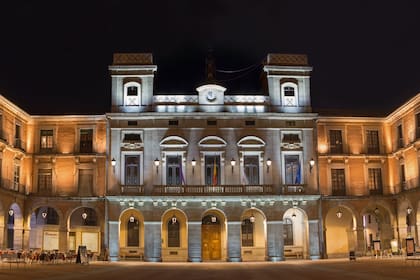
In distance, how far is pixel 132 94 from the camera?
50.2 m

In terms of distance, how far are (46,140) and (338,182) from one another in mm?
24678

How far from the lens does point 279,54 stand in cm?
5138

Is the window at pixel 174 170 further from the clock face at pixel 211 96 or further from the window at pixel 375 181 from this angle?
the window at pixel 375 181

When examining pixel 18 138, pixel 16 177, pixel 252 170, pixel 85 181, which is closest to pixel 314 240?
pixel 252 170

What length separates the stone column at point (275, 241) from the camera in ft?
156

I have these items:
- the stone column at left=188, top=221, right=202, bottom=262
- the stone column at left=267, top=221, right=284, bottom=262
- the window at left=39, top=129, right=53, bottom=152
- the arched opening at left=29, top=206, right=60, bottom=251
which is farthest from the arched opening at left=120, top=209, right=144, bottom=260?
the stone column at left=267, top=221, right=284, bottom=262

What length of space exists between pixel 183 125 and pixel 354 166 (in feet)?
48.8

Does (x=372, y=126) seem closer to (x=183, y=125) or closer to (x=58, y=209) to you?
(x=183, y=125)

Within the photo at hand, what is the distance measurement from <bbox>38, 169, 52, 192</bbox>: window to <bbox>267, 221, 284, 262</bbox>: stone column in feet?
59.6

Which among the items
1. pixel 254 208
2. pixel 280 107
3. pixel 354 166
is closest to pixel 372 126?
pixel 354 166

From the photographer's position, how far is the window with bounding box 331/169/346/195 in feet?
166

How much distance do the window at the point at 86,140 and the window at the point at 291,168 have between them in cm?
→ 1614

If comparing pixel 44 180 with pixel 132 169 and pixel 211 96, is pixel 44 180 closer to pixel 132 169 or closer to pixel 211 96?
pixel 132 169

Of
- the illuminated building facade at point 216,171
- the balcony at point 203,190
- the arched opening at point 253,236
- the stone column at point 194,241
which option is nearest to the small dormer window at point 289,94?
the illuminated building facade at point 216,171
